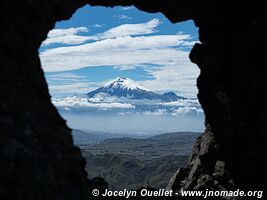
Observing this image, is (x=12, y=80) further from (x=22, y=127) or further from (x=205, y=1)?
(x=205, y=1)

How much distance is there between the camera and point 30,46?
133 ft

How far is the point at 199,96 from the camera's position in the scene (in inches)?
2557

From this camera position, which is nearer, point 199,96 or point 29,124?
point 29,124

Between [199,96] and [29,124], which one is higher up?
[29,124]

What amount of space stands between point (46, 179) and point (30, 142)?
3.57 metres

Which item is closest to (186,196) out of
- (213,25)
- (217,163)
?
(217,163)

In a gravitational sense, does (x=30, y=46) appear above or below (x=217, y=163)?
above

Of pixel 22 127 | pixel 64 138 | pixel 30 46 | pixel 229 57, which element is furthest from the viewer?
pixel 229 57

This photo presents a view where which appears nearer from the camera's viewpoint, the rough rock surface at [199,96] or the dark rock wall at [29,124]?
the dark rock wall at [29,124]

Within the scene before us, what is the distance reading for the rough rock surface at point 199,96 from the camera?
29641 mm

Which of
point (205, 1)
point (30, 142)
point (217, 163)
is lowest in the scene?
point (217, 163)

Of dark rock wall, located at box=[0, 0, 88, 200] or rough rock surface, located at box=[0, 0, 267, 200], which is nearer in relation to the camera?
dark rock wall, located at box=[0, 0, 88, 200]

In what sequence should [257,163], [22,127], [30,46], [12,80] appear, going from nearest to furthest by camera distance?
[22,127]
[12,80]
[30,46]
[257,163]

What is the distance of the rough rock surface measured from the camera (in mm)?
29641
